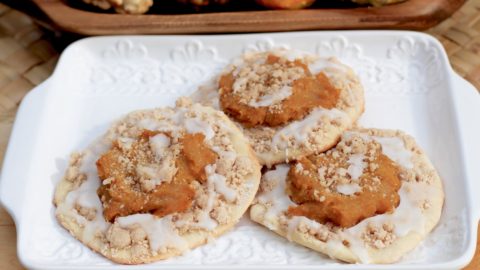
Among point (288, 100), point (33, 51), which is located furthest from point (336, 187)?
point (33, 51)

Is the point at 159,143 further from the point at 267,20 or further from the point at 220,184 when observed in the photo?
the point at 267,20

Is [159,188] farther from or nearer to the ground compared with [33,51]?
farther from the ground

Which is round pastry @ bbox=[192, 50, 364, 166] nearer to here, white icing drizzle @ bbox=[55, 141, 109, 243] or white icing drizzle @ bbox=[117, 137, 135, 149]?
white icing drizzle @ bbox=[117, 137, 135, 149]

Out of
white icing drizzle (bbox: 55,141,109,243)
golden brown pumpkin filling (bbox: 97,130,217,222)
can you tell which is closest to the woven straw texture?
white icing drizzle (bbox: 55,141,109,243)

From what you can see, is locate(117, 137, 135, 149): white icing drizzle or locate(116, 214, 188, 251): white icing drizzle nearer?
locate(116, 214, 188, 251): white icing drizzle

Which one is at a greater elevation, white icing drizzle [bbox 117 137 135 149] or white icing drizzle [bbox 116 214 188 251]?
white icing drizzle [bbox 117 137 135 149]

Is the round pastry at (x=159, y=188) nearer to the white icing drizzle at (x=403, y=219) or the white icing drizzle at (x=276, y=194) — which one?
the white icing drizzle at (x=276, y=194)

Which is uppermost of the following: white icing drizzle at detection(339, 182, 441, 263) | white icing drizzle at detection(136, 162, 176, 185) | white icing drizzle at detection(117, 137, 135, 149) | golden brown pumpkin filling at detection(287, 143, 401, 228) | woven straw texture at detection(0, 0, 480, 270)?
white icing drizzle at detection(136, 162, 176, 185)

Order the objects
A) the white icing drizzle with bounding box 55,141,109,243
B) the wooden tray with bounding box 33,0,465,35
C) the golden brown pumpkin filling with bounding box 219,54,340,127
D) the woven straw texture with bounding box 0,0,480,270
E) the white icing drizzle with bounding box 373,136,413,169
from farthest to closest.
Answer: the woven straw texture with bounding box 0,0,480,270 → the wooden tray with bounding box 33,0,465,35 → the golden brown pumpkin filling with bounding box 219,54,340,127 → the white icing drizzle with bounding box 373,136,413,169 → the white icing drizzle with bounding box 55,141,109,243
